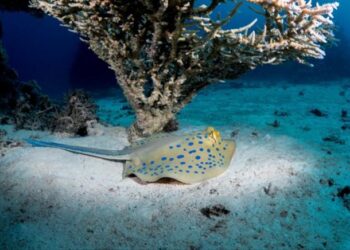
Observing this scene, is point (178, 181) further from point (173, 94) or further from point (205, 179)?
point (173, 94)

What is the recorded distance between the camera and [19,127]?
22.0ft

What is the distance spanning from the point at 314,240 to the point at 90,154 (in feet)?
11.7

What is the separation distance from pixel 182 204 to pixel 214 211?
17.0 inches

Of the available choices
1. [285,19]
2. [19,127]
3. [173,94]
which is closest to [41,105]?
[19,127]

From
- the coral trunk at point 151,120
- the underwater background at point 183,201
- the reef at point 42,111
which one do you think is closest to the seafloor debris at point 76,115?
the reef at point 42,111

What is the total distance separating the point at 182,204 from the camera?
364 cm

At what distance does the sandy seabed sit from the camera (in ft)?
10.0

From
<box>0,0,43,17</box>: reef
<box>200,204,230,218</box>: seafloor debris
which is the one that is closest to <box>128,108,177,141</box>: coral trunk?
<box>200,204,230,218</box>: seafloor debris

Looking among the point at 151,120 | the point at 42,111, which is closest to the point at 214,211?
the point at 151,120

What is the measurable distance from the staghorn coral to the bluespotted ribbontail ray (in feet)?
4.30

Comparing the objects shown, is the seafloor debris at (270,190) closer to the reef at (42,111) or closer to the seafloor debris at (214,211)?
the seafloor debris at (214,211)

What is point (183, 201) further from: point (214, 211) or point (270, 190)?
point (270, 190)

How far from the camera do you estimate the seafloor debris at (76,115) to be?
6.25 metres

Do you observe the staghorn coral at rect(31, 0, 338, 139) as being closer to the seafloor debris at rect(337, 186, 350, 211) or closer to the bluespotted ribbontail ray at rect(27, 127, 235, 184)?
the bluespotted ribbontail ray at rect(27, 127, 235, 184)
